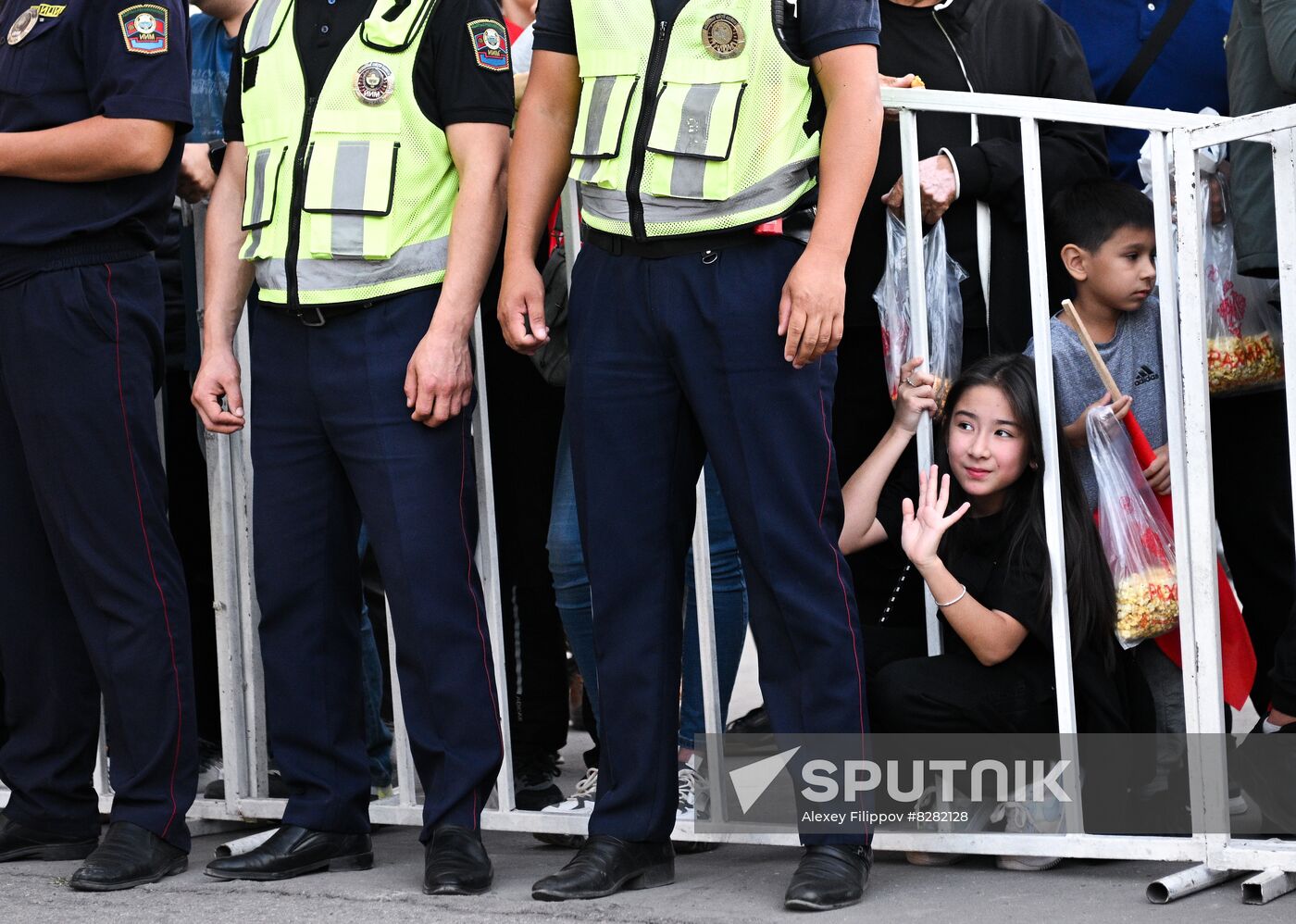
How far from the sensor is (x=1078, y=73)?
357 cm

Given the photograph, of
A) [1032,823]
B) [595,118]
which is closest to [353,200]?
[595,118]

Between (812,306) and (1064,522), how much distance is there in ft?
2.20

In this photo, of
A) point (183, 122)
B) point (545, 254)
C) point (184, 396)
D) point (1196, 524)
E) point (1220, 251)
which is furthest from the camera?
point (184, 396)

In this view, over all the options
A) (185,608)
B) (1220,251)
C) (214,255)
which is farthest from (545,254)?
(1220,251)

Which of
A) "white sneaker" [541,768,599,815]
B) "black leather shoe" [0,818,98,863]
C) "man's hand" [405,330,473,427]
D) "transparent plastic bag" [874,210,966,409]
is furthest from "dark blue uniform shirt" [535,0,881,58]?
"black leather shoe" [0,818,98,863]

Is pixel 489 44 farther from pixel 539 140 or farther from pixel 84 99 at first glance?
pixel 84 99

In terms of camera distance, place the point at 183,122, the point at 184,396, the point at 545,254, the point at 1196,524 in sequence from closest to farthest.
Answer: the point at 1196,524
the point at 183,122
the point at 545,254
the point at 184,396

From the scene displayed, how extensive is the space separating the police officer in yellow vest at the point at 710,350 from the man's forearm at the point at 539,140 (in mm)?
145

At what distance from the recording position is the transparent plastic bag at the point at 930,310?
10.9 feet

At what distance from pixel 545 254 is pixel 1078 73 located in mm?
1211

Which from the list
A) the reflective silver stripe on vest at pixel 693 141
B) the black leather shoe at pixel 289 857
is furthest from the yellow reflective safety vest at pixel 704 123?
the black leather shoe at pixel 289 857

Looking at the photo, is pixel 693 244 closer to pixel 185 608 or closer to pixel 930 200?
pixel 930 200

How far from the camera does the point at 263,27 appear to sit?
3.39m

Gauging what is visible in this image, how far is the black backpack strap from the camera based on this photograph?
12.0 ft
